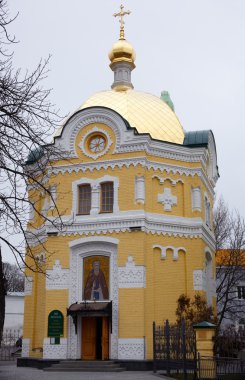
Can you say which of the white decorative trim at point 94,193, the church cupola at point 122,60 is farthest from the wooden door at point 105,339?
the church cupola at point 122,60

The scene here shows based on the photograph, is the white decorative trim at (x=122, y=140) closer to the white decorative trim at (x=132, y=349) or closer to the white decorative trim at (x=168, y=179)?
the white decorative trim at (x=168, y=179)

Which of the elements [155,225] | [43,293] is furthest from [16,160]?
[43,293]

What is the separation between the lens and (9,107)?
902cm

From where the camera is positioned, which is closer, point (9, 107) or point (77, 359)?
point (9, 107)

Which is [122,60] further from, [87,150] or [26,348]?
[26,348]

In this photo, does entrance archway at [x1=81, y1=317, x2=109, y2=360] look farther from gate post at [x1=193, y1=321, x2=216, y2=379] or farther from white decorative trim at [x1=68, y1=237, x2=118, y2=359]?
gate post at [x1=193, y1=321, x2=216, y2=379]

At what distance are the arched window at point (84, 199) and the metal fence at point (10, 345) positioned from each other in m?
6.27

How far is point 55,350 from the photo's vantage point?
1917 cm

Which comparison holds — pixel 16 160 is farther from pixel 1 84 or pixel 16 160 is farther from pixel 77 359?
pixel 77 359

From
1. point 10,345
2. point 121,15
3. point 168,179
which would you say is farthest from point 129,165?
point 10,345

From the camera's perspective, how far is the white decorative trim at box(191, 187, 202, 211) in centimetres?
2098

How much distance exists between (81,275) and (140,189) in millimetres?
4042

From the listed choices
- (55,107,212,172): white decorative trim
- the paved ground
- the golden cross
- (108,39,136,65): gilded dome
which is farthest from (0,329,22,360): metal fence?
the golden cross

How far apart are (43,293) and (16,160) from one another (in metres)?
13.0
